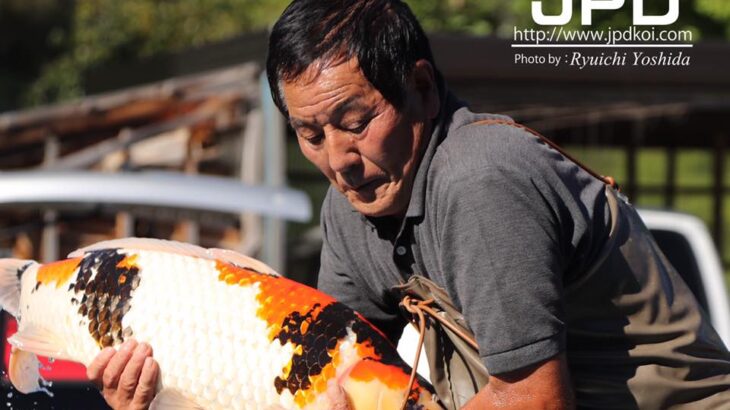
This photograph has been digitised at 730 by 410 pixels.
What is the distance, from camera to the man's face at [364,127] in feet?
7.18

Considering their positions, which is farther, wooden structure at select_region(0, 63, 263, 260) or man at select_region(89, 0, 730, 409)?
wooden structure at select_region(0, 63, 263, 260)

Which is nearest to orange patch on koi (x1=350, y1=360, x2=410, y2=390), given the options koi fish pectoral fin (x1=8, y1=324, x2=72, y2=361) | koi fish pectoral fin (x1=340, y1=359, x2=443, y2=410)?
koi fish pectoral fin (x1=340, y1=359, x2=443, y2=410)

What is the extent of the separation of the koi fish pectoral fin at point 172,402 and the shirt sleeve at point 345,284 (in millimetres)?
387

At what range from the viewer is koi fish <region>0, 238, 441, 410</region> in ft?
7.88

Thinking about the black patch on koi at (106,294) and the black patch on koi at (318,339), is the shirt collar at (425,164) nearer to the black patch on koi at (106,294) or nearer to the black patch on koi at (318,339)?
the black patch on koi at (318,339)

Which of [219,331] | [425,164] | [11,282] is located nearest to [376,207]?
[425,164]

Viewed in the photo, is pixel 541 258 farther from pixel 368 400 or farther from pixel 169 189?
pixel 169 189

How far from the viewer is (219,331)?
2457 millimetres

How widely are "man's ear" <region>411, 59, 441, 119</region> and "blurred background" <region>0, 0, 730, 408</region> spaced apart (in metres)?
1.98

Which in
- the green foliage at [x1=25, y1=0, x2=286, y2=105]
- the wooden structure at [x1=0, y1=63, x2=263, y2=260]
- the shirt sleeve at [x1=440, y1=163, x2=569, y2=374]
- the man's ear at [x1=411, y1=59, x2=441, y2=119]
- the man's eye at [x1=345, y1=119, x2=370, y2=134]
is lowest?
the green foliage at [x1=25, y1=0, x2=286, y2=105]

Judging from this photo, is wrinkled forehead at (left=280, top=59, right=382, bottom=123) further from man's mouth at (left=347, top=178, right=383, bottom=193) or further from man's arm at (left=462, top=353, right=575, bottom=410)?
man's arm at (left=462, top=353, right=575, bottom=410)

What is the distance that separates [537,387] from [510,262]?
0.22 m

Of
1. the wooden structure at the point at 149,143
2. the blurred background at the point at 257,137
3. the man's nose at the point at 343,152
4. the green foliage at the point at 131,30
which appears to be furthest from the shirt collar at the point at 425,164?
the green foliage at the point at 131,30

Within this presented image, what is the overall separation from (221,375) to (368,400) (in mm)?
304
